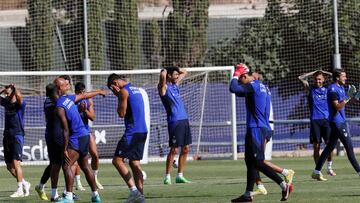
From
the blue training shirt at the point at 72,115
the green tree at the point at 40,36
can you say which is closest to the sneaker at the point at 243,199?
the blue training shirt at the point at 72,115

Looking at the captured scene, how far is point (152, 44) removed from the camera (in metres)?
43.5

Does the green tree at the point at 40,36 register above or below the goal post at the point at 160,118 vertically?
above

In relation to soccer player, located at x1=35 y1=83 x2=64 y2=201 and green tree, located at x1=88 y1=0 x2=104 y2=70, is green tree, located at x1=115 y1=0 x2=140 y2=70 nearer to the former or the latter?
green tree, located at x1=88 y1=0 x2=104 y2=70

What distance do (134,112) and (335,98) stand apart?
19.4ft

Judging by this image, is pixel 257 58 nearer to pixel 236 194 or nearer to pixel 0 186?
pixel 0 186

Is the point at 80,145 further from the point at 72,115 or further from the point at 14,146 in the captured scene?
the point at 14,146

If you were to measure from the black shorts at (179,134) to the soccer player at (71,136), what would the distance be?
16.2 feet

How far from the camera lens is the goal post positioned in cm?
3219

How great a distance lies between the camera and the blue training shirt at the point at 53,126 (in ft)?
56.2

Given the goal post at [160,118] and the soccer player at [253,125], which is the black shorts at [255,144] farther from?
the goal post at [160,118]

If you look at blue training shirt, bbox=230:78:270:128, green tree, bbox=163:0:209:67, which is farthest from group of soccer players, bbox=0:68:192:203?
green tree, bbox=163:0:209:67

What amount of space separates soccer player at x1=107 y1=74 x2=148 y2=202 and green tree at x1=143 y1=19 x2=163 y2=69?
2529 centimetres

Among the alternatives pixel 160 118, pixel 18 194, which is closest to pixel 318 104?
pixel 18 194

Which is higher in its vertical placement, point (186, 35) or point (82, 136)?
point (186, 35)
